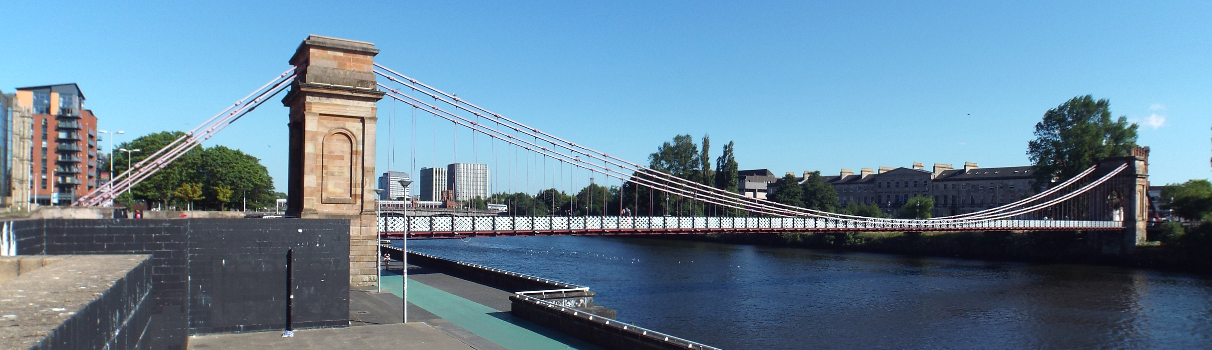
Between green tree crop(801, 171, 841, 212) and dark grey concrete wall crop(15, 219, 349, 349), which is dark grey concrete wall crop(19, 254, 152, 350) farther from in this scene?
green tree crop(801, 171, 841, 212)

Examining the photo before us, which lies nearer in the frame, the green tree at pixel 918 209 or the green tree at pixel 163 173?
the green tree at pixel 163 173

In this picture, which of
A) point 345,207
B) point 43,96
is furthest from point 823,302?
point 43,96

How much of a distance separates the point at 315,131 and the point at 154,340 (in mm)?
13633

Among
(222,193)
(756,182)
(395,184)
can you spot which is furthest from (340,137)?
(756,182)

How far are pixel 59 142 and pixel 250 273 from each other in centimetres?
9151

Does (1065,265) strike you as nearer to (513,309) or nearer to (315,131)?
(513,309)

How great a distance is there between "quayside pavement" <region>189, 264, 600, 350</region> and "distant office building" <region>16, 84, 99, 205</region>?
7656 centimetres

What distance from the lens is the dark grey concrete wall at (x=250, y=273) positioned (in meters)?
14.8

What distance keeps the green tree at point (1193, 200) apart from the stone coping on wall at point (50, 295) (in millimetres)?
70087

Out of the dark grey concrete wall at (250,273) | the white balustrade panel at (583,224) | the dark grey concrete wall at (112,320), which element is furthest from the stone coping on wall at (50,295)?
the white balustrade panel at (583,224)

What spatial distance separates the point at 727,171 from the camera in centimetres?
9094

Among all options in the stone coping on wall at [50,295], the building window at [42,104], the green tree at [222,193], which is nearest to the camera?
the stone coping on wall at [50,295]

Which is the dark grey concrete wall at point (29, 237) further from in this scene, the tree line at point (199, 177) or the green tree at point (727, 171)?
the green tree at point (727, 171)

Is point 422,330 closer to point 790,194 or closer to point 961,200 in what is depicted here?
point 790,194
